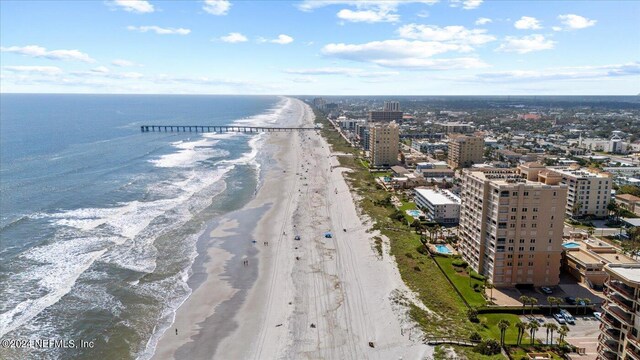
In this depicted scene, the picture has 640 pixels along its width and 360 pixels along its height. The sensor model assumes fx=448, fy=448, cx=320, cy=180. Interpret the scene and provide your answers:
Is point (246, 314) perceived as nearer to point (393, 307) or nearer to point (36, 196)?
point (393, 307)

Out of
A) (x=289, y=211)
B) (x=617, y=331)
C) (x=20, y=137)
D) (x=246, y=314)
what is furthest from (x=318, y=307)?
(x=20, y=137)

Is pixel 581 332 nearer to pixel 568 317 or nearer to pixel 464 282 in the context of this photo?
pixel 568 317

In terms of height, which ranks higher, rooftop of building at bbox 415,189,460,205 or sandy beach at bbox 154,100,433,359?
rooftop of building at bbox 415,189,460,205

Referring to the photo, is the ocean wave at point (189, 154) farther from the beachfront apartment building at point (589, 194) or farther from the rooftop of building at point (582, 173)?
the rooftop of building at point (582, 173)

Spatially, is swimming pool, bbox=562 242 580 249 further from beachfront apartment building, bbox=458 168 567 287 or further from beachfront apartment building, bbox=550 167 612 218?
beachfront apartment building, bbox=550 167 612 218

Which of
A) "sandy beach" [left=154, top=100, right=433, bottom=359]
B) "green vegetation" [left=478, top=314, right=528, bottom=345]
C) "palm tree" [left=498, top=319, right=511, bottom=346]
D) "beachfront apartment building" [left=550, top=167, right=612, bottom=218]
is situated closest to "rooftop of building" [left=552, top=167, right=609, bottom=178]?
"beachfront apartment building" [left=550, top=167, right=612, bottom=218]

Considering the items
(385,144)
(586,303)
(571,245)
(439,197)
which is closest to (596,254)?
(571,245)

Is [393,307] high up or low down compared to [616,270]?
down
